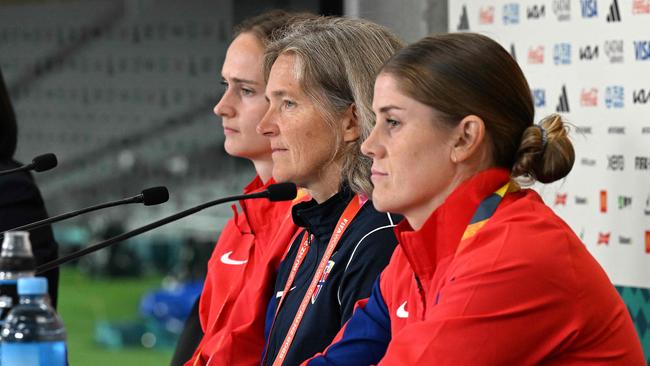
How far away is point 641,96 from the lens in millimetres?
2303

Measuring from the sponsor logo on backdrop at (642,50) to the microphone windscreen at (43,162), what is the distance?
116 centimetres

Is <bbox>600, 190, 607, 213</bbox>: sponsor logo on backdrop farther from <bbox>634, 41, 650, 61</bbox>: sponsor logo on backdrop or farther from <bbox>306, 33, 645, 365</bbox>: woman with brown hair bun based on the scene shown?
<bbox>306, 33, 645, 365</bbox>: woman with brown hair bun

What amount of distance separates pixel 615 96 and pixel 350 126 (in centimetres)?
57

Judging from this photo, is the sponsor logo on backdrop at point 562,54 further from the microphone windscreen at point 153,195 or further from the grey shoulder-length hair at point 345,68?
the microphone windscreen at point 153,195

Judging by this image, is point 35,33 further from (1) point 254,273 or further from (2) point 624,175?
(2) point 624,175

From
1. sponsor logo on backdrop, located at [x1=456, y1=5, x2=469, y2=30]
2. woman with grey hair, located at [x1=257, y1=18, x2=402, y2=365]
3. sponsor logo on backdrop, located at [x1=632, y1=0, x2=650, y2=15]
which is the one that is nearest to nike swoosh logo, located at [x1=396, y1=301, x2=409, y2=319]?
woman with grey hair, located at [x1=257, y1=18, x2=402, y2=365]

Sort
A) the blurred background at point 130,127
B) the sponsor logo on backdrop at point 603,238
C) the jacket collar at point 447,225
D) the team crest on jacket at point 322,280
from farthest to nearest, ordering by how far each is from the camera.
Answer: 1. the blurred background at point 130,127
2. the sponsor logo on backdrop at point 603,238
3. the team crest on jacket at point 322,280
4. the jacket collar at point 447,225

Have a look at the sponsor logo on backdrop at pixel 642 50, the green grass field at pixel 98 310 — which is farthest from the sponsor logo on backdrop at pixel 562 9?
the green grass field at pixel 98 310

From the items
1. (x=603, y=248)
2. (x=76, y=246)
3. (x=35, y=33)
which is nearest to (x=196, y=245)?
(x=76, y=246)

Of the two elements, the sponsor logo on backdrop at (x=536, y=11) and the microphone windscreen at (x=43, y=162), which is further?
the sponsor logo on backdrop at (x=536, y=11)

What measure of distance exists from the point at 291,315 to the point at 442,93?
0.65 m

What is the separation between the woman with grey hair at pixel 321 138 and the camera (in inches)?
84.4

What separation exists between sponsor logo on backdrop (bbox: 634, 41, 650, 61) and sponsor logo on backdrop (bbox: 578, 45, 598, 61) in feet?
0.43

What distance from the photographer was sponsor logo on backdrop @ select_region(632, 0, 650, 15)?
2.30 m
